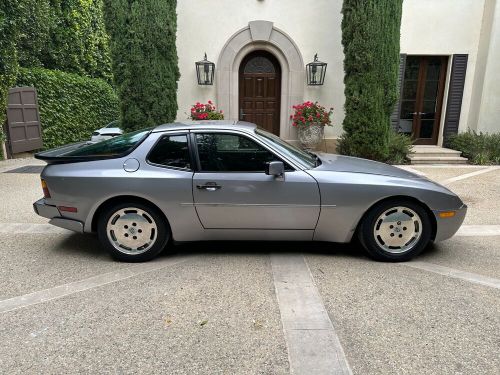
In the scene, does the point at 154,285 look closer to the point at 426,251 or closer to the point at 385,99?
the point at 426,251

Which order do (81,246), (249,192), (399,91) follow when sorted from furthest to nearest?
(399,91), (81,246), (249,192)

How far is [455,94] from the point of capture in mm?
10070

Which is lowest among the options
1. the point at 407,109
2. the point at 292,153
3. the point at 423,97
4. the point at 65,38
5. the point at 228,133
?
the point at 292,153

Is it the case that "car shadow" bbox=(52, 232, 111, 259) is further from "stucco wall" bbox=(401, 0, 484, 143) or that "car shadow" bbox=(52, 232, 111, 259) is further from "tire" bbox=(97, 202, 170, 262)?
"stucco wall" bbox=(401, 0, 484, 143)

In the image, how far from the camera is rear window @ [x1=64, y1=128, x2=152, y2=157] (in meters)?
3.80

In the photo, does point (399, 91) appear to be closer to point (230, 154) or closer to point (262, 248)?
point (262, 248)

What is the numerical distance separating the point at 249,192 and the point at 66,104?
36.0 feet

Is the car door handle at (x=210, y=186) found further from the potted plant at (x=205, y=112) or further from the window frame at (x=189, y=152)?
the potted plant at (x=205, y=112)

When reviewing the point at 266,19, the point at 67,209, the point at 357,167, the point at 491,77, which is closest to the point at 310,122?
the point at 266,19

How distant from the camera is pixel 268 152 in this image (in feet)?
12.1

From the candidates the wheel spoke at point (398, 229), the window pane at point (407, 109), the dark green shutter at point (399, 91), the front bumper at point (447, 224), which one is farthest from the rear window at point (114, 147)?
the window pane at point (407, 109)

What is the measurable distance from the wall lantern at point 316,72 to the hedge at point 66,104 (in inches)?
315

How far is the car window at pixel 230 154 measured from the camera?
→ 3.68 m

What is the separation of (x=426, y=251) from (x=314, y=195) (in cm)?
151
